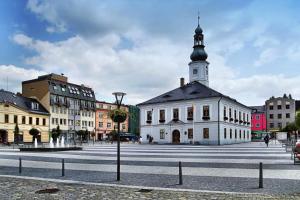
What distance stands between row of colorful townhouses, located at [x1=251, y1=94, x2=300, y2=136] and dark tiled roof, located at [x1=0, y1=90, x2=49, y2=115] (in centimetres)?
6455

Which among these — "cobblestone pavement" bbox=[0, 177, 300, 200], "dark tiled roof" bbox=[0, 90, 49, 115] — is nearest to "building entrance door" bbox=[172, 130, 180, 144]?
"dark tiled roof" bbox=[0, 90, 49, 115]

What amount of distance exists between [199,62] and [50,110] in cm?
3505

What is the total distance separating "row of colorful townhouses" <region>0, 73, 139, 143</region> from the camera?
66688 millimetres

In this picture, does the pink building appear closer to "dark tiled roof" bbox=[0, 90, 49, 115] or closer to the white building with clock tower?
the white building with clock tower

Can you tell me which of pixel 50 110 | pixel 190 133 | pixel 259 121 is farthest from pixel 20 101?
pixel 259 121

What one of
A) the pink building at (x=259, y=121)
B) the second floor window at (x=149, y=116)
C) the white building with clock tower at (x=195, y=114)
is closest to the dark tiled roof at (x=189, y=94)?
the white building with clock tower at (x=195, y=114)

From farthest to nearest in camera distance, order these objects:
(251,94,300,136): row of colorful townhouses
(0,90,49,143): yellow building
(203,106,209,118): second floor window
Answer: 1. (251,94,300,136): row of colorful townhouses
2. (0,90,49,143): yellow building
3. (203,106,209,118): second floor window

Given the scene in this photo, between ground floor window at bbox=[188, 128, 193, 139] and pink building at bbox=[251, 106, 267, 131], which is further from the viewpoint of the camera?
pink building at bbox=[251, 106, 267, 131]

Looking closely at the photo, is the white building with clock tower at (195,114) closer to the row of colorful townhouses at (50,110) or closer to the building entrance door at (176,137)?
the building entrance door at (176,137)

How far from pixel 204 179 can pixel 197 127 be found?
42.5 metres

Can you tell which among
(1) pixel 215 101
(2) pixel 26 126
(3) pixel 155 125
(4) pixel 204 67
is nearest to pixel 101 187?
(1) pixel 215 101

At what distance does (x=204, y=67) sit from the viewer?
65250mm

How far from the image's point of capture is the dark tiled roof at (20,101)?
219ft

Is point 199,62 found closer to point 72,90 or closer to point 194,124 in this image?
point 194,124
